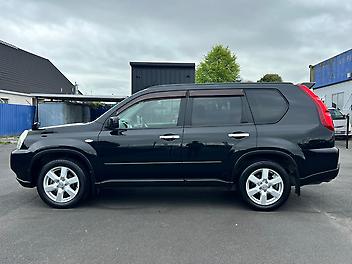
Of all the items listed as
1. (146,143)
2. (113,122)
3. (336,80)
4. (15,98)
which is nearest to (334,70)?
(336,80)

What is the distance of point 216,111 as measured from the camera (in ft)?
16.0

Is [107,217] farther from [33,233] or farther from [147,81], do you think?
[147,81]

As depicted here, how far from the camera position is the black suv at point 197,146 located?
15.5 ft

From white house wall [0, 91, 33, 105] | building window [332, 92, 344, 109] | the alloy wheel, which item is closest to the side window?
the alloy wheel

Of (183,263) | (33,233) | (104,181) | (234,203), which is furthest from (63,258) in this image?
(234,203)

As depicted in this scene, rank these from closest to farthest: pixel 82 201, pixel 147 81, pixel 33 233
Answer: pixel 33 233 → pixel 82 201 → pixel 147 81

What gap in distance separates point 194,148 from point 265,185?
3.99ft

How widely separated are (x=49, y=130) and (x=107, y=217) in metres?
1.67

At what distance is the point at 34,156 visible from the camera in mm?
4875

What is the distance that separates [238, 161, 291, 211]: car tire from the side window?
4.66 feet

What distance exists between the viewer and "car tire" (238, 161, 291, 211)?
15.6 ft

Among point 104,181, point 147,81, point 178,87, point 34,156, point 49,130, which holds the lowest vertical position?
point 104,181

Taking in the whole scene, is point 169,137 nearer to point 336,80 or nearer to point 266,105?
point 266,105

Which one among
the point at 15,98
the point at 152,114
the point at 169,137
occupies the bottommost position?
the point at 169,137
